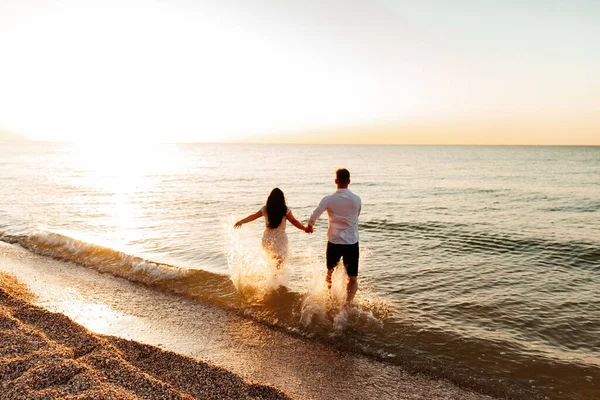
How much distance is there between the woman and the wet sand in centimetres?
153

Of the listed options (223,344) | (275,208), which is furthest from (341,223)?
(223,344)

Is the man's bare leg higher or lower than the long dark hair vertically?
lower

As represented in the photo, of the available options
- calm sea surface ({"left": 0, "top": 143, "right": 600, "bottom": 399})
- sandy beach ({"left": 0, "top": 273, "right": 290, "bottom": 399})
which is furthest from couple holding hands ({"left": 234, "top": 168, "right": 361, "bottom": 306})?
sandy beach ({"left": 0, "top": 273, "right": 290, "bottom": 399})

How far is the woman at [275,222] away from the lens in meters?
7.65

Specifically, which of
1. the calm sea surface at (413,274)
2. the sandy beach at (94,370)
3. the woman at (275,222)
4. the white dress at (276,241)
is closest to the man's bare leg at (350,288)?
the calm sea surface at (413,274)

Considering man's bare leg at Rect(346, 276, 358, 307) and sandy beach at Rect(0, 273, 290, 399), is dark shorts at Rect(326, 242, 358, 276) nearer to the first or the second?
man's bare leg at Rect(346, 276, 358, 307)

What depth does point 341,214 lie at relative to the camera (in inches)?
265

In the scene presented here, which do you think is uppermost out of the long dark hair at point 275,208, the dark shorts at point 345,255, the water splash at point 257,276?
the long dark hair at point 275,208

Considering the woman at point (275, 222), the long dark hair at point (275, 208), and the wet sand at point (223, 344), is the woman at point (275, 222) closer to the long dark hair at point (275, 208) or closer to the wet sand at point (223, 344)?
the long dark hair at point (275, 208)

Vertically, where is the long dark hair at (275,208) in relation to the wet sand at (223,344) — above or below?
above

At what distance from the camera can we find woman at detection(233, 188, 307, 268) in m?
7.65

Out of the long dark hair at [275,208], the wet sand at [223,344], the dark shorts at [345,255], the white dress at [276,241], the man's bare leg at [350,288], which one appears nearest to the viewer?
the wet sand at [223,344]

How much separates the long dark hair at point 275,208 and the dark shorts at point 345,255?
130cm

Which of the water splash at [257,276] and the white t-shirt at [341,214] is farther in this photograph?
the water splash at [257,276]
